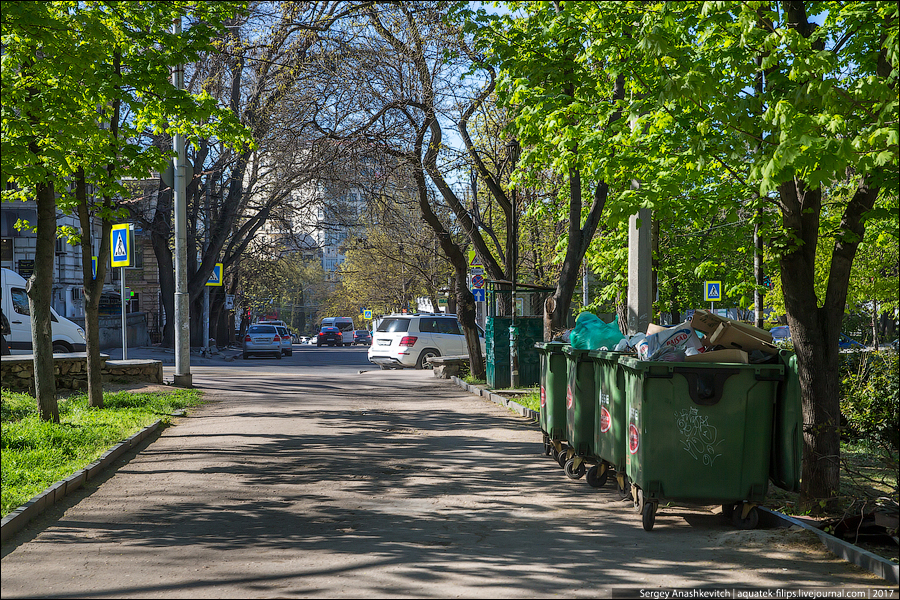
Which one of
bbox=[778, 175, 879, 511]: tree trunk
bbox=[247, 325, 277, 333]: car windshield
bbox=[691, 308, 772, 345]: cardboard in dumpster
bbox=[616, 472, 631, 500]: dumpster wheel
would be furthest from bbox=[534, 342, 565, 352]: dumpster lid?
bbox=[247, 325, 277, 333]: car windshield

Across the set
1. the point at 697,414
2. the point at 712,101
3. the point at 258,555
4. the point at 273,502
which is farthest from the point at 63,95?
the point at 697,414

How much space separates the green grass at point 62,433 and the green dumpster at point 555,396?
4.81 m

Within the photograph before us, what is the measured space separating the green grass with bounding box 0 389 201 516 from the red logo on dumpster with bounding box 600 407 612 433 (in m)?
4.78

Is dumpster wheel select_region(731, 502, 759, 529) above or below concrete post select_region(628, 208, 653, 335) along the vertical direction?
below

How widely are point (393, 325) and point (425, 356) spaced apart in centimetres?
139

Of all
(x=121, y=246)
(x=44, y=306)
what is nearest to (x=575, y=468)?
(x=44, y=306)

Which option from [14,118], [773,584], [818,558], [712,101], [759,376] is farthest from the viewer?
[14,118]

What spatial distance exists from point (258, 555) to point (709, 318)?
3830 mm

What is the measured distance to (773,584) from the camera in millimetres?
4809

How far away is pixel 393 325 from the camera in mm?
25781

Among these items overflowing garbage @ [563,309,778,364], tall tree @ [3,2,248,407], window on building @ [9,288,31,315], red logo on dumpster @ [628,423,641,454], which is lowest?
red logo on dumpster @ [628,423,641,454]

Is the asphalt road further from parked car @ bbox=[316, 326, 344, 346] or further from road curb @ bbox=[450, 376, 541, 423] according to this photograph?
parked car @ bbox=[316, 326, 344, 346]

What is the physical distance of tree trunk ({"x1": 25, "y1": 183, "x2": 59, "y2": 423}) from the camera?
10.2m

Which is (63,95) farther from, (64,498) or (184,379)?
(184,379)
